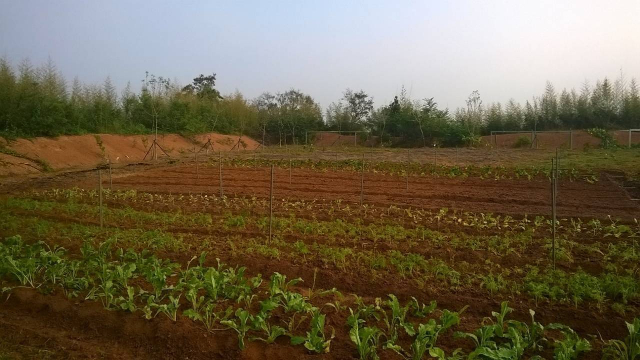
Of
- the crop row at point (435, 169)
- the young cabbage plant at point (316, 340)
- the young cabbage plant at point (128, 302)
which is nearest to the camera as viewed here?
the young cabbage plant at point (316, 340)

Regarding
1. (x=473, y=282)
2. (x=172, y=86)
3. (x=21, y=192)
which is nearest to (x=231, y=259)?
(x=473, y=282)

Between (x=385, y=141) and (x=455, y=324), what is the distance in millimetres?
32838

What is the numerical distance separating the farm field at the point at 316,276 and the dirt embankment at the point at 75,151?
691 centimetres

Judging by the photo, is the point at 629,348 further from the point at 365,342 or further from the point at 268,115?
the point at 268,115

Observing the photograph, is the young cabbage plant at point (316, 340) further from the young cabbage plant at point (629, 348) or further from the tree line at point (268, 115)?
the tree line at point (268, 115)

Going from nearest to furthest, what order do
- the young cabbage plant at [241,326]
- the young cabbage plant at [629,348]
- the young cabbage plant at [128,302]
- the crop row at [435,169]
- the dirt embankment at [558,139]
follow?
the young cabbage plant at [629,348], the young cabbage plant at [241,326], the young cabbage plant at [128,302], the crop row at [435,169], the dirt embankment at [558,139]

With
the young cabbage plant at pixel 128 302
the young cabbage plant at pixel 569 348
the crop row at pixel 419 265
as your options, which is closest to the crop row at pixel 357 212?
the crop row at pixel 419 265

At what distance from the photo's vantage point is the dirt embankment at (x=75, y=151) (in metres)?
18.1

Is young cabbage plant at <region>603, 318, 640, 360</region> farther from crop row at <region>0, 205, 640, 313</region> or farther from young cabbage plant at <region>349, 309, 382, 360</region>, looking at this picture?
young cabbage plant at <region>349, 309, 382, 360</region>

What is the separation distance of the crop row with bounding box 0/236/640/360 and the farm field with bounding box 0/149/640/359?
0.02 metres

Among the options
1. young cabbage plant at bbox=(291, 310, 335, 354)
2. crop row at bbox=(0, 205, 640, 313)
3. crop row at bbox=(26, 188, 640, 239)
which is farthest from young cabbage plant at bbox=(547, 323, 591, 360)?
crop row at bbox=(26, 188, 640, 239)

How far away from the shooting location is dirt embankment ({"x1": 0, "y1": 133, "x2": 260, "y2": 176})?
711 inches

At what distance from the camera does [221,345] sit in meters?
4.05

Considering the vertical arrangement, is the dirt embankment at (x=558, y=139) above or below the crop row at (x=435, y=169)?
above
